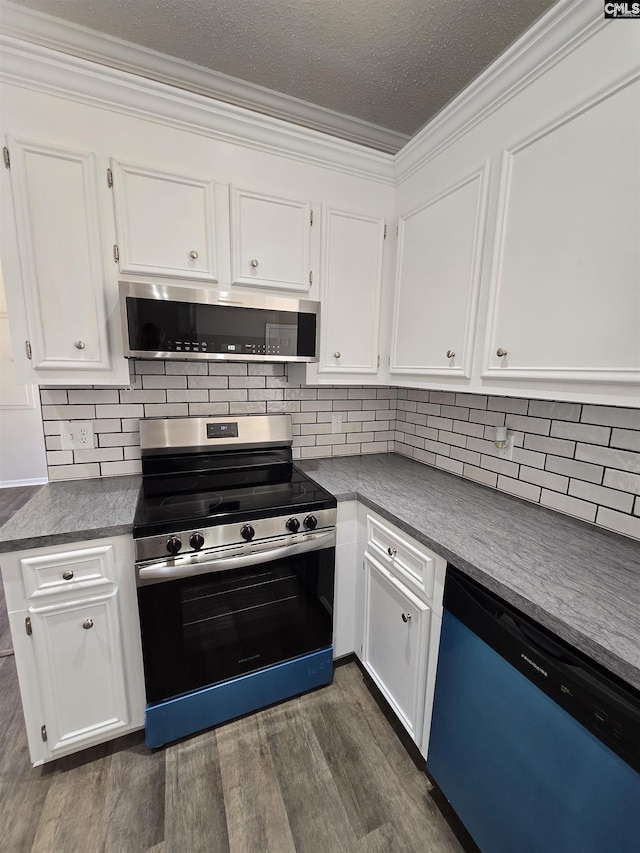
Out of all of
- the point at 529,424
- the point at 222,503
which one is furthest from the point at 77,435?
the point at 529,424

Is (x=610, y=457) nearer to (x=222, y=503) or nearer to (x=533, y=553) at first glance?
(x=533, y=553)

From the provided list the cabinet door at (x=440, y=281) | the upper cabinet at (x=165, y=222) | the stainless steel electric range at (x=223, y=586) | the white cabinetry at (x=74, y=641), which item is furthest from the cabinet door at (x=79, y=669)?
the cabinet door at (x=440, y=281)

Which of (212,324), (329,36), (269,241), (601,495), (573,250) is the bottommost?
(601,495)

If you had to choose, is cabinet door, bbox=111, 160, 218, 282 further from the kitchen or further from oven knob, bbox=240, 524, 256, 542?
oven knob, bbox=240, 524, 256, 542

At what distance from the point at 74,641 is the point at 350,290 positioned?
1848 millimetres

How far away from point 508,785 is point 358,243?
2.06 meters

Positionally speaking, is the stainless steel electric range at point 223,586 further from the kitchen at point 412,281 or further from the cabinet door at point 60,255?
the cabinet door at point 60,255

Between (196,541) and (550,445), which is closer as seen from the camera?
(196,541)

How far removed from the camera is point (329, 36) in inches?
51.0

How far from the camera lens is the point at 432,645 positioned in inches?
47.5

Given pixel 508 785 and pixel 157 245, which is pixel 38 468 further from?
pixel 508 785

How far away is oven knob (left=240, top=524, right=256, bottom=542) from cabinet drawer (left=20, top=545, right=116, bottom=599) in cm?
45

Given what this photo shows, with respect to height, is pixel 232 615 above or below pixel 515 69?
below

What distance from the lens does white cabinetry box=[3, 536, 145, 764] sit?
3.84 feet
